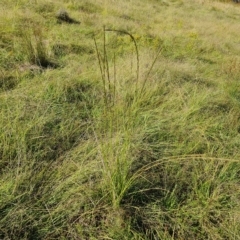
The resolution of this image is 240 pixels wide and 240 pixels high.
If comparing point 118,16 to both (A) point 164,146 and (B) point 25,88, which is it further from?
(A) point 164,146

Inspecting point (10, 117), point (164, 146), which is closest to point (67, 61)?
point (10, 117)

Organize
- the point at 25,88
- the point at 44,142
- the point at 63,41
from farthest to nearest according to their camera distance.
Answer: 1. the point at 63,41
2. the point at 25,88
3. the point at 44,142

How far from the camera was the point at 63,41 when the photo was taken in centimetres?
405

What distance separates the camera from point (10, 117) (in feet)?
6.84

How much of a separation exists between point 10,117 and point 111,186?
1002mm

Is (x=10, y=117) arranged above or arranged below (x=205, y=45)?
above

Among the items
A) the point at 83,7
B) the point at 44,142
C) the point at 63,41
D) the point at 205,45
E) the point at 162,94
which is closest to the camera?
the point at 44,142

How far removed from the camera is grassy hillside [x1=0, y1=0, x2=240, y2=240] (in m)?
1.55

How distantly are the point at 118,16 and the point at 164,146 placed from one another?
495cm

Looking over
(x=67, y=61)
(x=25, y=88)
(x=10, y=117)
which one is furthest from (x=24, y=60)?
(x=10, y=117)

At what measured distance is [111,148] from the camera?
158 cm

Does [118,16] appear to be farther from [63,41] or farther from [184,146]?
[184,146]

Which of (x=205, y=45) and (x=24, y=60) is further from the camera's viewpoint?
(x=205, y=45)

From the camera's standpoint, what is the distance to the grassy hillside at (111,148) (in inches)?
61.1
